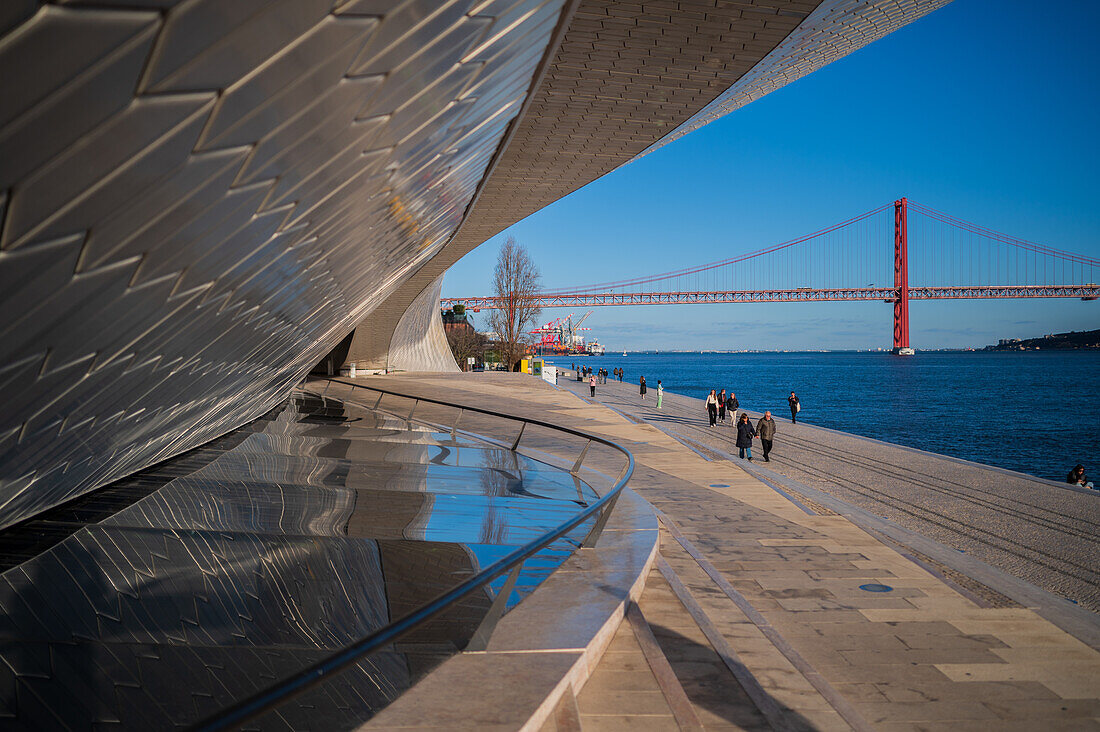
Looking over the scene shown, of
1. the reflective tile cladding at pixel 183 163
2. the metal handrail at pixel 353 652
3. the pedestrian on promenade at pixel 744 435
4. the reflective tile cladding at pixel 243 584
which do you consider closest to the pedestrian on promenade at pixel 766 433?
the pedestrian on promenade at pixel 744 435

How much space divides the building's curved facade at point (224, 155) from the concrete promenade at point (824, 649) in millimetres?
2341

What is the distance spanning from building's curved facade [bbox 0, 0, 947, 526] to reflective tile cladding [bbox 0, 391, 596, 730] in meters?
0.76

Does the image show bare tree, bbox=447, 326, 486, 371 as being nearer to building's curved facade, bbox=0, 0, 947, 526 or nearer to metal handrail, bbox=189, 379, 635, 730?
building's curved facade, bbox=0, 0, 947, 526

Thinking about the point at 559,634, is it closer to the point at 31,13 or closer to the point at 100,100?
the point at 100,100

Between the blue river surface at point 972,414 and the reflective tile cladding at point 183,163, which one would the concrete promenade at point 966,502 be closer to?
the reflective tile cladding at point 183,163

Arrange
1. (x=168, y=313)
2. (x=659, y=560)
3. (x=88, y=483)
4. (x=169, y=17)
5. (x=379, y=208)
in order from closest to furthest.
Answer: (x=169, y=17) < (x=168, y=313) < (x=659, y=560) < (x=379, y=208) < (x=88, y=483)

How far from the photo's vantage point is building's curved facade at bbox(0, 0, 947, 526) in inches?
77.3

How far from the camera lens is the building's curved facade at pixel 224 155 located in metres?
1.96

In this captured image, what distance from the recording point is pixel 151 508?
6.51 metres

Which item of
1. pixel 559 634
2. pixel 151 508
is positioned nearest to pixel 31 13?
pixel 559 634

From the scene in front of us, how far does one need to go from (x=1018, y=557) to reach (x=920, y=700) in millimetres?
5602

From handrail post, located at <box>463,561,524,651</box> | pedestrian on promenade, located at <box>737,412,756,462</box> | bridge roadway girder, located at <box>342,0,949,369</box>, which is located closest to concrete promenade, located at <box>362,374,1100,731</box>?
handrail post, located at <box>463,561,524,651</box>

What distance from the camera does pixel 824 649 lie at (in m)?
3.96

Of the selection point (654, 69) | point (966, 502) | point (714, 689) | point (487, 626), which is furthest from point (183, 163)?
point (966, 502)
